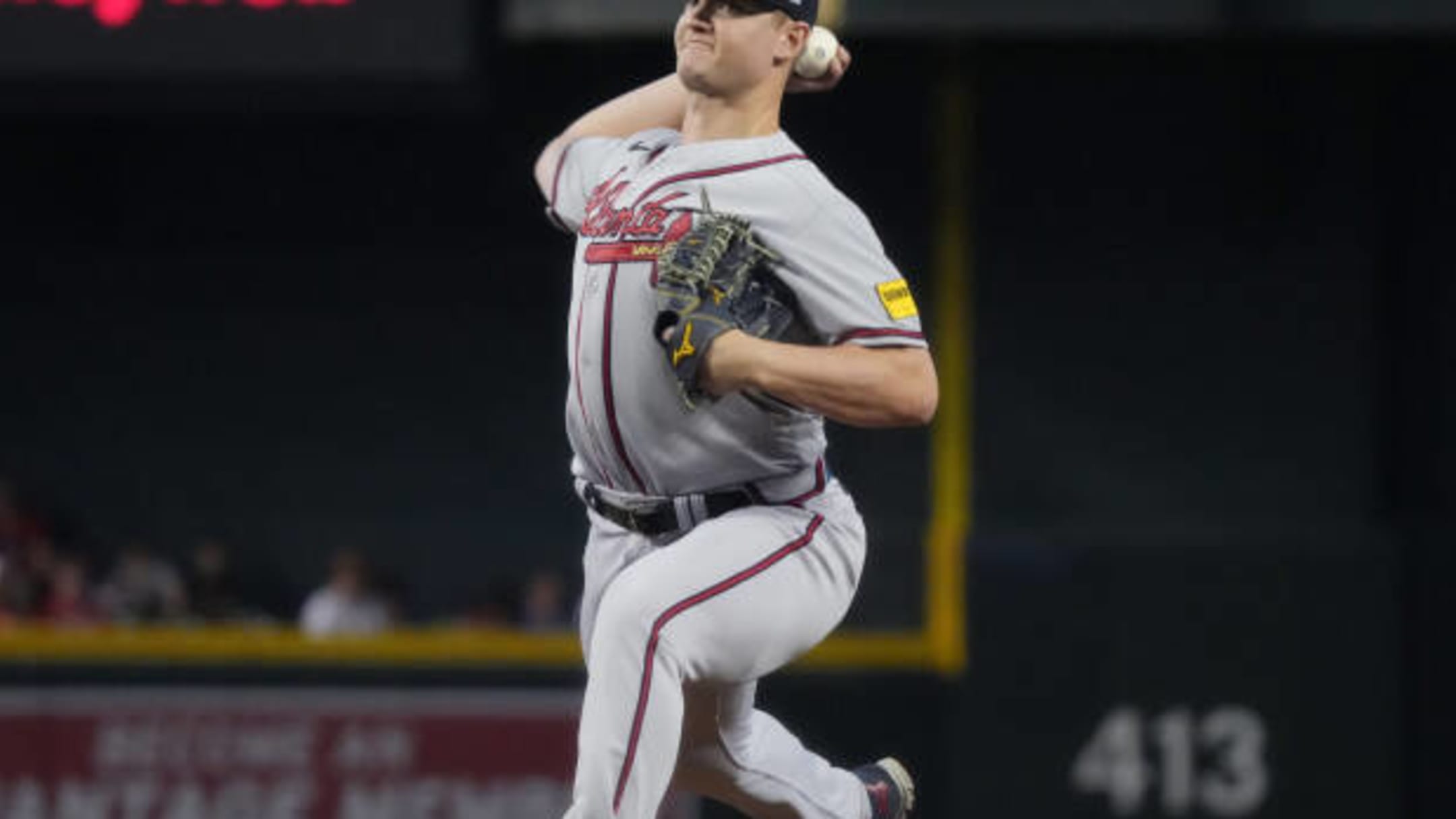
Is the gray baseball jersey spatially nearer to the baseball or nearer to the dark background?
A: the baseball

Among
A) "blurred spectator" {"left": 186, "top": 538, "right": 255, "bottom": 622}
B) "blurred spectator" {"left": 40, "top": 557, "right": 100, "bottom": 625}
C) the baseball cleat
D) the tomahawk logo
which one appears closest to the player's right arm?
the baseball cleat

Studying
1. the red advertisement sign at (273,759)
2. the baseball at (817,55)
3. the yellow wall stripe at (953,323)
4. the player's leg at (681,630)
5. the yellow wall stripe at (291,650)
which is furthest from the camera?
the yellow wall stripe at (953,323)

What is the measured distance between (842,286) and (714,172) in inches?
9.4

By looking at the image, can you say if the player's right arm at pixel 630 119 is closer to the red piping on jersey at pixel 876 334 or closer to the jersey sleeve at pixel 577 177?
the jersey sleeve at pixel 577 177

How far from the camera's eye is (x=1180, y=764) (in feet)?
23.6

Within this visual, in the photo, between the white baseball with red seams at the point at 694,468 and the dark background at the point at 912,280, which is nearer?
the white baseball with red seams at the point at 694,468

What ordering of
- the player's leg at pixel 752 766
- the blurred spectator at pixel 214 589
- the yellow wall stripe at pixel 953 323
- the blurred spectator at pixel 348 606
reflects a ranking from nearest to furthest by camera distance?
1. the player's leg at pixel 752 766
2. the blurred spectator at pixel 348 606
3. the blurred spectator at pixel 214 589
4. the yellow wall stripe at pixel 953 323

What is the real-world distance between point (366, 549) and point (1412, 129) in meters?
4.27

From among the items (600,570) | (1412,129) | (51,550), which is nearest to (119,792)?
(51,550)

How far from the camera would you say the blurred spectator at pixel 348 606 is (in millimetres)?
8195

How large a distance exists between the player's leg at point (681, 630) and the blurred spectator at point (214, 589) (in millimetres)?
5143

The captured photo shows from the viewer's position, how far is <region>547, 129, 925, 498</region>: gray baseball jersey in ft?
10.5

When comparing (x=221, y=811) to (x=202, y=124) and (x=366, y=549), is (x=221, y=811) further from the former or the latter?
(x=202, y=124)

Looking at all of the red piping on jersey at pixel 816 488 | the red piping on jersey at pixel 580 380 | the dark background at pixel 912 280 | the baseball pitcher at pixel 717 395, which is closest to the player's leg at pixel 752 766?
the baseball pitcher at pixel 717 395
